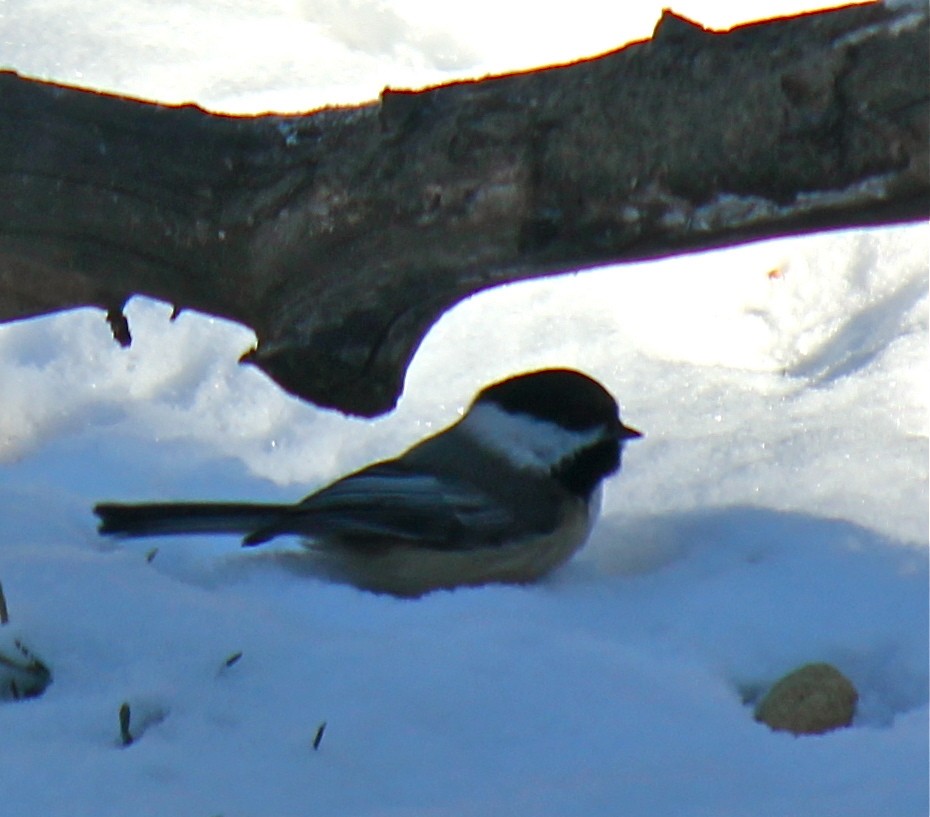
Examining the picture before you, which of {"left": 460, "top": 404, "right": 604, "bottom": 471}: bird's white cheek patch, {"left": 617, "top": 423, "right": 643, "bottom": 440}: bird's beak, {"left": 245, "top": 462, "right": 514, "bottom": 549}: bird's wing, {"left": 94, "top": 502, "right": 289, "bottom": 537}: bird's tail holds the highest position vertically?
{"left": 617, "top": 423, "right": 643, "bottom": 440}: bird's beak

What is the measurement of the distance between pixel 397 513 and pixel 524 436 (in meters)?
0.50

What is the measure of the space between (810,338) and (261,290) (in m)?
2.47

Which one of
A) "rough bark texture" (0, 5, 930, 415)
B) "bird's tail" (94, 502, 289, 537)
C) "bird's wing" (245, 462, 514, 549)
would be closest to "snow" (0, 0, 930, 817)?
"bird's tail" (94, 502, 289, 537)

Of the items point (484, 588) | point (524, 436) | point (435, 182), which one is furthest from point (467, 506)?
point (435, 182)

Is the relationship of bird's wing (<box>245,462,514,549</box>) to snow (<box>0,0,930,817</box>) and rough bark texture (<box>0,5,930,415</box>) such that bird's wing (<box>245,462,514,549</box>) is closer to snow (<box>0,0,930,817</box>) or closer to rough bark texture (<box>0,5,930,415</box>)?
snow (<box>0,0,930,817</box>)

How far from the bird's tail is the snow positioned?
0.06 m

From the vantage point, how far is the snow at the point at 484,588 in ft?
7.04

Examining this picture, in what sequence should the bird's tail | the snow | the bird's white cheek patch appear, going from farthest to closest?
the bird's white cheek patch, the bird's tail, the snow

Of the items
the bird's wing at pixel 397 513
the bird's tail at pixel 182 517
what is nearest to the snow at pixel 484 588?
the bird's tail at pixel 182 517

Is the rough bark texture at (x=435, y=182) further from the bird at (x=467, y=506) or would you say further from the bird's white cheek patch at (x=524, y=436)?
the bird's white cheek patch at (x=524, y=436)

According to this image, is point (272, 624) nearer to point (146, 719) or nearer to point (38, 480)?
point (146, 719)

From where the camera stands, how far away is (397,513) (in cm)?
341

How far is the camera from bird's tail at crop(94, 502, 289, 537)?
309 cm

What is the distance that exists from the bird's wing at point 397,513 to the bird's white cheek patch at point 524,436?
6.9 inches
